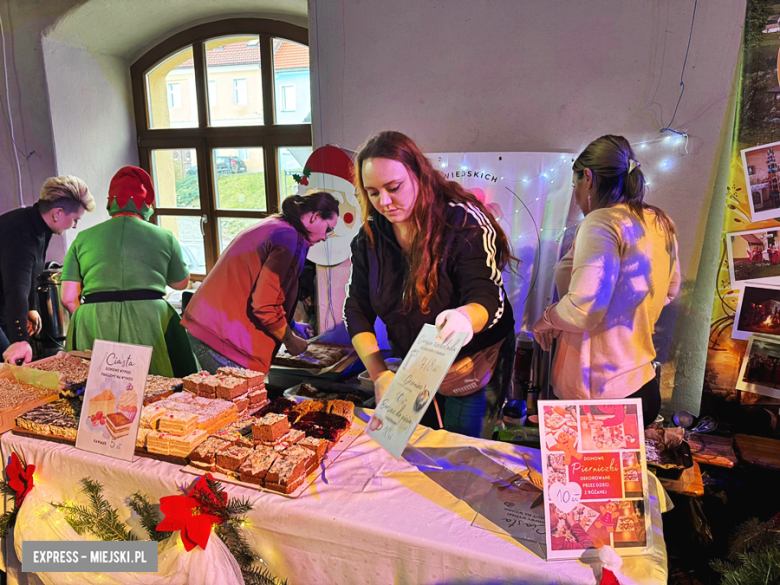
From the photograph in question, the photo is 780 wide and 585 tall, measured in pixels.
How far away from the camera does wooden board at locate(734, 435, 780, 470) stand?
2.09m

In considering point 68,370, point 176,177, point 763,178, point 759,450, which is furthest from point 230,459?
point 176,177

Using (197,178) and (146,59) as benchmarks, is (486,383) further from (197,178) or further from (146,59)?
(146,59)

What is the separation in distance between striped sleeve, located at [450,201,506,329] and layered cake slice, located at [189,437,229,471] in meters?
1.06

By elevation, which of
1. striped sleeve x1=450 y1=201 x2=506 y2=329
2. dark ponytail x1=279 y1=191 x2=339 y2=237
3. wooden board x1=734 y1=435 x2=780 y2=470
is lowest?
wooden board x1=734 y1=435 x2=780 y2=470

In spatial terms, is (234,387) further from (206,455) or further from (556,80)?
(556,80)

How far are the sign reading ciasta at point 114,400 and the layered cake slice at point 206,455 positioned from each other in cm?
21

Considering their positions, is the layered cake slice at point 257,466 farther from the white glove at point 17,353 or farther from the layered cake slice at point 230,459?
the white glove at point 17,353

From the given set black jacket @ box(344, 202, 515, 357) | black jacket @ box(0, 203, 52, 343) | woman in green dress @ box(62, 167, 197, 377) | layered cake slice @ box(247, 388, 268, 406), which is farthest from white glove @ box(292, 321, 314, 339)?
black jacket @ box(0, 203, 52, 343)

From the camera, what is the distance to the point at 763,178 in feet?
6.76

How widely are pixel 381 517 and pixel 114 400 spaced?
97cm

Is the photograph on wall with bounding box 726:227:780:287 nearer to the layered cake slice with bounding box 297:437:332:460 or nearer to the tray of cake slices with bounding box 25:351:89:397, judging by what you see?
Answer: the layered cake slice with bounding box 297:437:332:460

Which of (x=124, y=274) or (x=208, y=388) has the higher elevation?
(x=124, y=274)

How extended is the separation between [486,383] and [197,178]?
307 centimetres

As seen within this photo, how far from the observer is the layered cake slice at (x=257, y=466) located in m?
1.46
